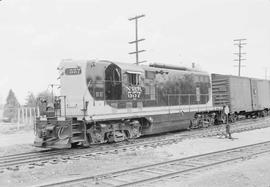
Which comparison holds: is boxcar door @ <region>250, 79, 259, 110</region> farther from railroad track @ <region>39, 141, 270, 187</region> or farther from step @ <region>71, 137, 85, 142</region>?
step @ <region>71, 137, 85, 142</region>

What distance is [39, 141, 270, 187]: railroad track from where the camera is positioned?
809 cm

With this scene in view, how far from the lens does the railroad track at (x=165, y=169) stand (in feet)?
26.6

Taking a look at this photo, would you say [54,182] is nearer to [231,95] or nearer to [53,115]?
[53,115]

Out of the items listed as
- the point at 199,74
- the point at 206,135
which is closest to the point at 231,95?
the point at 199,74

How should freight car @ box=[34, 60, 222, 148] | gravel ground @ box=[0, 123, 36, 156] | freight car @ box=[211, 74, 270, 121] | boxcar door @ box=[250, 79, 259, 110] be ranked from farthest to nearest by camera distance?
1. boxcar door @ box=[250, 79, 259, 110]
2. freight car @ box=[211, 74, 270, 121]
3. gravel ground @ box=[0, 123, 36, 156]
4. freight car @ box=[34, 60, 222, 148]

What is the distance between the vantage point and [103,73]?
581 inches

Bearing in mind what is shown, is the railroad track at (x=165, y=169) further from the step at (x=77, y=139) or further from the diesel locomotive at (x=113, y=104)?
the diesel locomotive at (x=113, y=104)

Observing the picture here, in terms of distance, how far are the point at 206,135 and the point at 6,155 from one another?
913 cm

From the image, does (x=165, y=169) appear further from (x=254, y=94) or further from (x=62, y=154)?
(x=254, y=94)

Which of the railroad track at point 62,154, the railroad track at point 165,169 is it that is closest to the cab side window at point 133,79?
the railroad track at point 62,154

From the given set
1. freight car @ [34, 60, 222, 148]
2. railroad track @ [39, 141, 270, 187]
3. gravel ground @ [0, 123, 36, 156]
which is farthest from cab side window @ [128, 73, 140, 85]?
railroad track @ [39, 141, 270, 187]

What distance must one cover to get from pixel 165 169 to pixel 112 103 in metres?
5.96

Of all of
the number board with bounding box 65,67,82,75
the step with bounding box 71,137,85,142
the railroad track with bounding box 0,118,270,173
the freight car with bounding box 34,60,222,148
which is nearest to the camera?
the railroad track with bounding box 0,118,270,173

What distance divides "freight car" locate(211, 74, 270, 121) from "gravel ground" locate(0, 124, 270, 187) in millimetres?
10007
